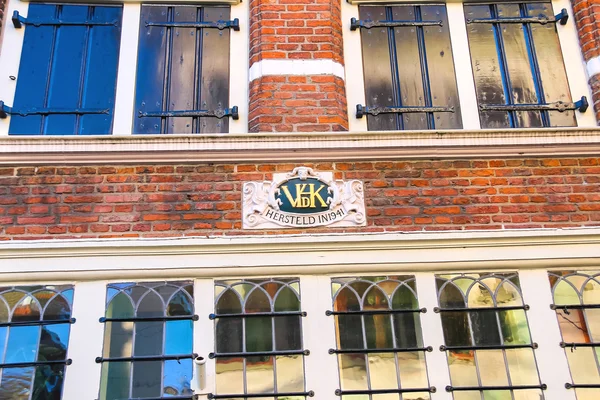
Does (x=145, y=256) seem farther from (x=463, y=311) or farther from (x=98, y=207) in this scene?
(x=463, y=311)

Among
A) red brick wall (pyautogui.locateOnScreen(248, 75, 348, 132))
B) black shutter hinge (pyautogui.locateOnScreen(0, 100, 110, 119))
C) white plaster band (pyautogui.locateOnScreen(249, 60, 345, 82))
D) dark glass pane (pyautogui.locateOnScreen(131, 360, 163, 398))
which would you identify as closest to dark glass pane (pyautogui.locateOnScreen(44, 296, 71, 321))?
dark glass pane (pyautogui.locateOnScreen(131, 360, 163, 398))

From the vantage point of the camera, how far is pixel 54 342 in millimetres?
4488

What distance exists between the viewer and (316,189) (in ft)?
16.5

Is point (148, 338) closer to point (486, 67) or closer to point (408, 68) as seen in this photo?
point (408, 68)

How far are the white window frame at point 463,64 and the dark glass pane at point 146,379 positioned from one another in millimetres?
2429

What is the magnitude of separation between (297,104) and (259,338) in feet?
6.31

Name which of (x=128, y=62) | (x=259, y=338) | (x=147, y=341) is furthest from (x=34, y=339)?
(x=128, y=62)

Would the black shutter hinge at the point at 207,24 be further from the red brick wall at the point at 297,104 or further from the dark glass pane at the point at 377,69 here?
the dark glass pane at the point at 377,69

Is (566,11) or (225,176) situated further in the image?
(566,11)

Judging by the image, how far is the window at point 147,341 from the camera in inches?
173

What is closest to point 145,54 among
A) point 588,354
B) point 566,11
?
point 566,11

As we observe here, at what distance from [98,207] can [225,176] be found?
953 mm

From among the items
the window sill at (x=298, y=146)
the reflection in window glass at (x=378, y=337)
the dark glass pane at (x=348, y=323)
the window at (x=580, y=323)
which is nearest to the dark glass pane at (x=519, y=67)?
the window sill at (x=298, y=146)

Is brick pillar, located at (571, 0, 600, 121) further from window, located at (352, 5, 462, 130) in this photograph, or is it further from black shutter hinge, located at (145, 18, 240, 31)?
black shutter hinge, located at (145, 18, 240, 31)
